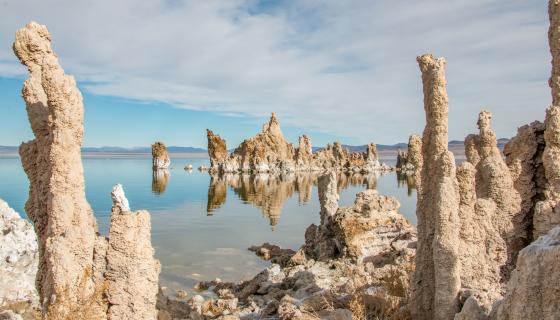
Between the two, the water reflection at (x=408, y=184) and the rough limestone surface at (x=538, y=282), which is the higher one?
the rough limestone surface at (x=538, y=282)

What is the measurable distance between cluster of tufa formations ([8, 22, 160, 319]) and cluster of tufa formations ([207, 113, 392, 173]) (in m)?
87.2

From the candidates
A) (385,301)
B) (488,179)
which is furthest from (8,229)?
(488,179)

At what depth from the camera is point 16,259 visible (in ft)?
34.4

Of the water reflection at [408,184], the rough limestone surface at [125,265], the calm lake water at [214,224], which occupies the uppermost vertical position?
the rough limestone surface at [125,265]

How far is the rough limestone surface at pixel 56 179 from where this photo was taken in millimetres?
6316

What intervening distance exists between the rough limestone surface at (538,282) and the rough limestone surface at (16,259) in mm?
9591

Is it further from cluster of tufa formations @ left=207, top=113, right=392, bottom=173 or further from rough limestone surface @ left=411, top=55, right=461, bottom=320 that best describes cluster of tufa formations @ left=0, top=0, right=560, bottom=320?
cluster of tufa formations @ left=207, top=113, right=392, bottom=173

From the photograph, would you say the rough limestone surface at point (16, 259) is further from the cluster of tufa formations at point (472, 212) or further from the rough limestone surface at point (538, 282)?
the rough limestone surface at point (538, 282)

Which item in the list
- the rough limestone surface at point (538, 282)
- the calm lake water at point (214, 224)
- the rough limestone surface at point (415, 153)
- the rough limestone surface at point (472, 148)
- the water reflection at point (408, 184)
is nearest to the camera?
the rough limestone surface at point (538, 282)

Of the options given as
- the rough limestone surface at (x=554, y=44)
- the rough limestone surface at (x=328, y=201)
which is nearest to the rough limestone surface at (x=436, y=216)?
the rough limestone surface at (x=554, y=44)

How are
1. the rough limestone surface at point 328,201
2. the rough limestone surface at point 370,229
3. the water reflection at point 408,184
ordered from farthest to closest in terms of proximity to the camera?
the water reflection at point 408,184 → the rough limestone surface at point 328,201 → the rough limestone surface at point 370,229

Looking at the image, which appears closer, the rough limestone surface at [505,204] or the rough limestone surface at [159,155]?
the rough limestone surface at [505,204]

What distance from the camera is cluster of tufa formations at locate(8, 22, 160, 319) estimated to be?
6328mm

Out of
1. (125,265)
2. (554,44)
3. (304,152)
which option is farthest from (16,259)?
(304,152)
